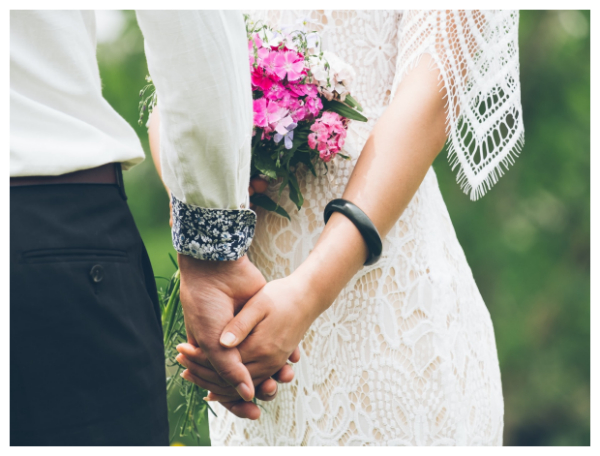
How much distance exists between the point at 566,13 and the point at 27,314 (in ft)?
21.4

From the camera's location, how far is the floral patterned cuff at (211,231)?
1.36 m

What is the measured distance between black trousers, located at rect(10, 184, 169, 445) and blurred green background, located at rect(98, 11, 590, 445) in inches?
208

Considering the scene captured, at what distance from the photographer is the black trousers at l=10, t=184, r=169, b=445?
105 centimetres

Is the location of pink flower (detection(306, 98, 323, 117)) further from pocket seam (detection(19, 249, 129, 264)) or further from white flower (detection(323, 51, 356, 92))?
pocket seam (detection(19, 249, 129, 264))

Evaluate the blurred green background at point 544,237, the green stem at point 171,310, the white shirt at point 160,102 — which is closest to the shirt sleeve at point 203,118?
the white shirt at point 160,102

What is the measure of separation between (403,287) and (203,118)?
0.83m

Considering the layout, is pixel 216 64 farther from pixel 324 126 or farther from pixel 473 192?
pixel 473 192

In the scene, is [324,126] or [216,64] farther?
[324,126]

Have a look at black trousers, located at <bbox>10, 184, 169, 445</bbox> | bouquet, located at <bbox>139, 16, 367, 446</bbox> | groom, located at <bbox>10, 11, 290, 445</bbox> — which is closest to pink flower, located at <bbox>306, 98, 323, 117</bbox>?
bouquet, located at <bbox>139, 16, 367, 446</bbox>

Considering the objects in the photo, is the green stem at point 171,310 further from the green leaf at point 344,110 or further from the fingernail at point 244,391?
the green leaf at point 344,110

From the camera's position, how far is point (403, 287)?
1754 millimetres

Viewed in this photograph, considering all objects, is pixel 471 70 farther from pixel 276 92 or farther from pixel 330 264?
pixel 330 264
